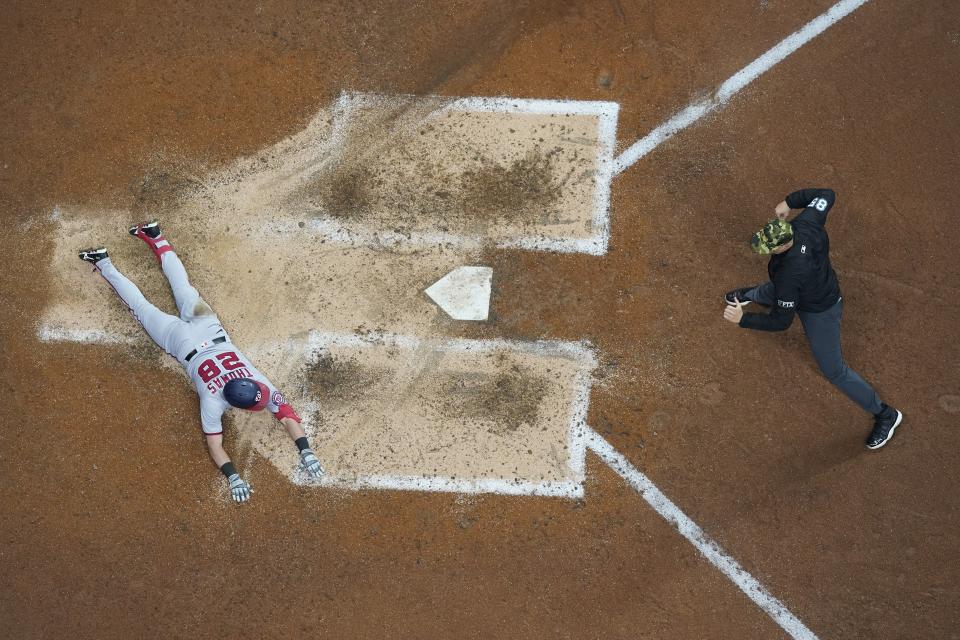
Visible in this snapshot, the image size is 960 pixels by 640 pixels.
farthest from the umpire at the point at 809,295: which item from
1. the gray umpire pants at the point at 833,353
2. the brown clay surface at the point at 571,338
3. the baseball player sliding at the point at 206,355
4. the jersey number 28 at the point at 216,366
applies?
the jersey number 28 at the point at 216,366

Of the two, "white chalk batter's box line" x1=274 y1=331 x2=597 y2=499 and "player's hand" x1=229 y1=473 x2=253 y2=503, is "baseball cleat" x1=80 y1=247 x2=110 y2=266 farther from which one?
"player's hand" x1=229 y1=473 x2=253 y2=503

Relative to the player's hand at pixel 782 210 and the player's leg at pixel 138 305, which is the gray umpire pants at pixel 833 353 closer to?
the player's hand at pixel 782 210

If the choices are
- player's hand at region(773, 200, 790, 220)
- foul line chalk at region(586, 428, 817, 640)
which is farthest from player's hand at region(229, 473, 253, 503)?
player's hand at region(773, 200, 790, 220)

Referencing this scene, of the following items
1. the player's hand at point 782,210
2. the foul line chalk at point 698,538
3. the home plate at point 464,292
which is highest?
the home plate at point 464,292

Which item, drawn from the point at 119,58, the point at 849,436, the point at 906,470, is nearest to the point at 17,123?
the point at 119,58

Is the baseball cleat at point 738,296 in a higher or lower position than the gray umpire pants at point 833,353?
higher

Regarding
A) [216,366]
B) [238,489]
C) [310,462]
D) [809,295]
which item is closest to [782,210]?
[809,295]

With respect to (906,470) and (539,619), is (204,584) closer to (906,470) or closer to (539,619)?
(539,619)
